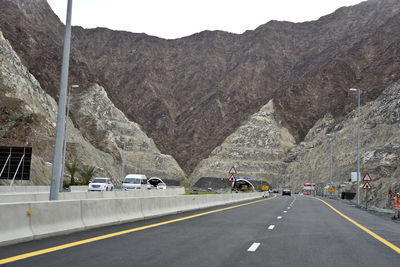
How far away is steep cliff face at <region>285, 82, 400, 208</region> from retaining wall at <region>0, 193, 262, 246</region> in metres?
67.1

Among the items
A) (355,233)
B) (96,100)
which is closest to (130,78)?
(96,100)

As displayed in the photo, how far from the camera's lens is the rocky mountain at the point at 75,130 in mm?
67938

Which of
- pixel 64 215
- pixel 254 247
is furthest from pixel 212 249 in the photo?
pixel 64 215

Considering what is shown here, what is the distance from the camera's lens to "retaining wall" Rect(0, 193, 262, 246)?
10.2 m

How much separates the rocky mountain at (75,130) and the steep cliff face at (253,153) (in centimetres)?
1034

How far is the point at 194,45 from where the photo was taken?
184m

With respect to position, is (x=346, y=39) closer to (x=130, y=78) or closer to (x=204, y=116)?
(x=204, y=116)

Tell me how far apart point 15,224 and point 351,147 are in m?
100

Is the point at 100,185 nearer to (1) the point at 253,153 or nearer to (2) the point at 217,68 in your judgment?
(1) the point at 253,153

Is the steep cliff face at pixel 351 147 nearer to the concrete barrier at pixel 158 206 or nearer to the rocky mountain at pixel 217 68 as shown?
the rocky mountain at pixel 217 68

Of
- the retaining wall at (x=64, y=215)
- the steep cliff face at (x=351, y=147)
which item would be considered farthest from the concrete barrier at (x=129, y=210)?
the steep cliff face at (x=351, y=147)

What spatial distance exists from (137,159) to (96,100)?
50.2 ft

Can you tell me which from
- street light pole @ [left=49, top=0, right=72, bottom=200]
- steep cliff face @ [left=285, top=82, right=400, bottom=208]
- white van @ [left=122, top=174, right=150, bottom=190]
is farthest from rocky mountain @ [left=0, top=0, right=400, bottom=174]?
street light pole @ [left=49, top=0, right=72, bottom=200]

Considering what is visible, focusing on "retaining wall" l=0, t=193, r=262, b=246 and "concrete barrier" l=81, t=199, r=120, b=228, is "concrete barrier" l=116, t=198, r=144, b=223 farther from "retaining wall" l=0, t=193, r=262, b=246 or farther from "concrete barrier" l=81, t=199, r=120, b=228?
"concrete barrier" l=81, t=199, r=120, b=228
